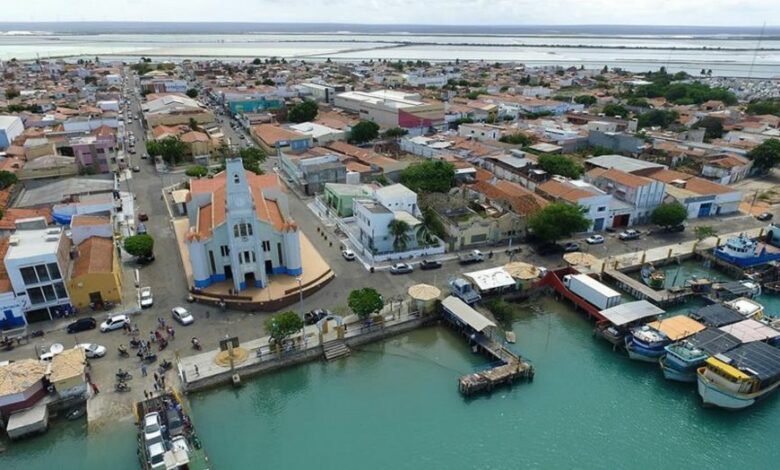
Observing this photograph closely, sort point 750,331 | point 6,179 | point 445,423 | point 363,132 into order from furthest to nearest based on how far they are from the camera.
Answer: point 363,132 < point 6,179 < point 750,331 < point 445,423

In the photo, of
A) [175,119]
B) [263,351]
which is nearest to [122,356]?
[263,351]

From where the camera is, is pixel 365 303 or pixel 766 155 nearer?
pixel 365 303

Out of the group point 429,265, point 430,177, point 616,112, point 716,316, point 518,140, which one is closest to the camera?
point 716,316

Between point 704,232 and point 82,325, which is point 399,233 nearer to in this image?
point 82,325

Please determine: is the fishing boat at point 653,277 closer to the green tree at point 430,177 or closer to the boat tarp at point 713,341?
the boat tarp at point 713,341

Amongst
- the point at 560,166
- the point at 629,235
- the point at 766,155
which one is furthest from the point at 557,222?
Result: the point at 766,155

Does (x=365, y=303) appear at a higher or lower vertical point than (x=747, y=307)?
higher

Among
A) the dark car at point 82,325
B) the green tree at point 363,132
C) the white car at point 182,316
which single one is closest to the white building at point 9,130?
the green tree at point 363,132

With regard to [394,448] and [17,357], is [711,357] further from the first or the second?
[17,357]
